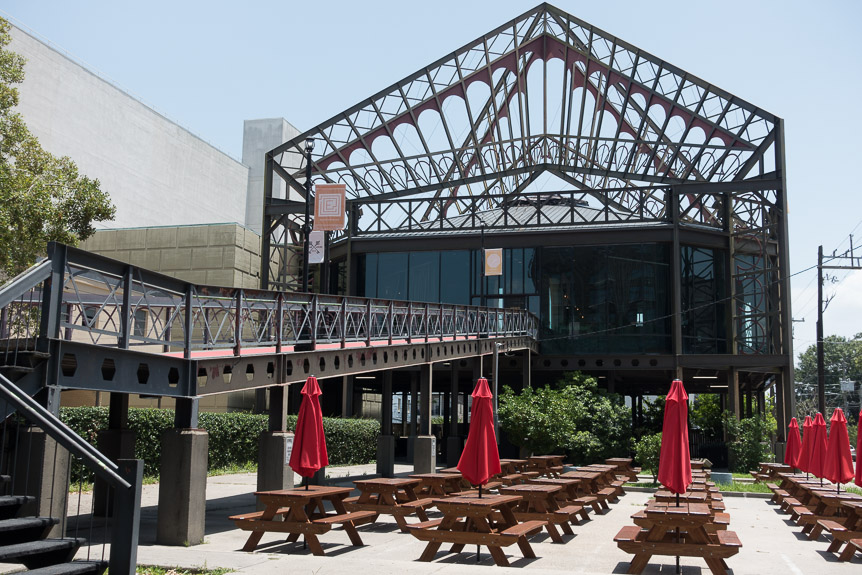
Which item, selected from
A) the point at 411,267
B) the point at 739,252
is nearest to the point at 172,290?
the point at 411,267

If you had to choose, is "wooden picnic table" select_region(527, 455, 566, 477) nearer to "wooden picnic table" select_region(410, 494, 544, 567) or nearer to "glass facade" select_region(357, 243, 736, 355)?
"wooden picnic table" select_region(410, 494, 544, 567)

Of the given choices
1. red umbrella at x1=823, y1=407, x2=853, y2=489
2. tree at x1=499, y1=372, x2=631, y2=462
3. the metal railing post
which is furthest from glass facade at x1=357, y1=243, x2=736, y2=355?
the metal railing post

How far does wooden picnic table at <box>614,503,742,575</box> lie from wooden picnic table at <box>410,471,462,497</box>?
19.5ft

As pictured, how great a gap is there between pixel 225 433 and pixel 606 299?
1947cm

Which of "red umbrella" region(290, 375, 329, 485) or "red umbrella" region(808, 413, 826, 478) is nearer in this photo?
"red umbrella" region(290, 375, 329, 485)

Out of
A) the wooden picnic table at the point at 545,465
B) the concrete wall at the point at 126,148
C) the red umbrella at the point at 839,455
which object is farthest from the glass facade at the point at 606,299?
the concrete wall at the point at 126,148

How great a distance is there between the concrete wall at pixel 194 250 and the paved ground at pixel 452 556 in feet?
96.0

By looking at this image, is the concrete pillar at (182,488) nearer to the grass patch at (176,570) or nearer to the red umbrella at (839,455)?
the grass patch at (176,570)

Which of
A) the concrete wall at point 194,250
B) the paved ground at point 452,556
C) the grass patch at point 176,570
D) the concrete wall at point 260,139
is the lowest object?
the paved ground at point 452,556

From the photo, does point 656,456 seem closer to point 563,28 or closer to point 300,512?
point 300,512

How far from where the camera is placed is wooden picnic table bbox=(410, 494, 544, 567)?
11117mm

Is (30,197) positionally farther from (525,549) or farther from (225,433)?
(525,549)

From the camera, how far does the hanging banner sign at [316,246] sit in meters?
25.5

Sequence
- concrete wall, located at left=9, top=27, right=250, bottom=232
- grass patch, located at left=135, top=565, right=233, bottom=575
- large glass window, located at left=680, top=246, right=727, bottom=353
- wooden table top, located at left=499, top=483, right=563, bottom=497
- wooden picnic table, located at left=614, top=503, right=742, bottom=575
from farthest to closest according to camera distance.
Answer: concrete wall, located at left=9, top=27, right=250, bottom=232 → large glass window, located at left=680, top=246, right=727, bottom=353 → wooden table top, located at left=499, top=483, right=563, bottom=497 → wooden picnic table, located at left=614, top=503, right=742, bottom=575 → grass patch, located at left=135, top=565, right=233, bottom=575
